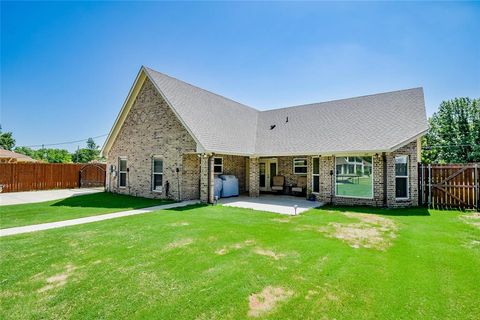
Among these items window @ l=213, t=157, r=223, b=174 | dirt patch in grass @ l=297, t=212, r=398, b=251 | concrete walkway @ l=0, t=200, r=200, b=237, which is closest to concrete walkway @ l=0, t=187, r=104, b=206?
concrete walkway @ l=0, t=200, r=200, b=237

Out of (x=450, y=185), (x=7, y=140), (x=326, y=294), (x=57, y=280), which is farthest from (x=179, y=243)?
(x=7, y=140)

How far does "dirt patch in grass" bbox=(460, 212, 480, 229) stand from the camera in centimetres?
844

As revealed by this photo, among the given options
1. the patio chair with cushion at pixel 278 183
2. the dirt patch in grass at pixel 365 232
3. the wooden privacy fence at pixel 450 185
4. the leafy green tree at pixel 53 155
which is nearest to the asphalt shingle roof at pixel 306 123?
the wooden privacy fence at pixel 450 185

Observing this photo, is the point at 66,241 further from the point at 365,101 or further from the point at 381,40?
the point at 365,101

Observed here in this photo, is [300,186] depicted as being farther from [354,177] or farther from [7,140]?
[7,140]

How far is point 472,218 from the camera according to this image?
9250mm

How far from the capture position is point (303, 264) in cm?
500

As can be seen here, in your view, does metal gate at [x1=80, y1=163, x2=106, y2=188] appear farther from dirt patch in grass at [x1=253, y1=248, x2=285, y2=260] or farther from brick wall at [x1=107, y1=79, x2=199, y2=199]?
dirt patch in grass at [x1=253, y1=248, x2=285, y2=260]

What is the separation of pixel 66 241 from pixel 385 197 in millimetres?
12883

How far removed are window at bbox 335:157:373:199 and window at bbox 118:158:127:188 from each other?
13.7 metres

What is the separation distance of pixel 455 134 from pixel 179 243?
38974 mm

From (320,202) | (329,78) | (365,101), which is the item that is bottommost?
(320,202)

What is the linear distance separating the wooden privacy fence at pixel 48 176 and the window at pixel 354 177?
21.3 meters

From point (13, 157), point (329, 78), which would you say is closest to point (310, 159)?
point (329, 78)
